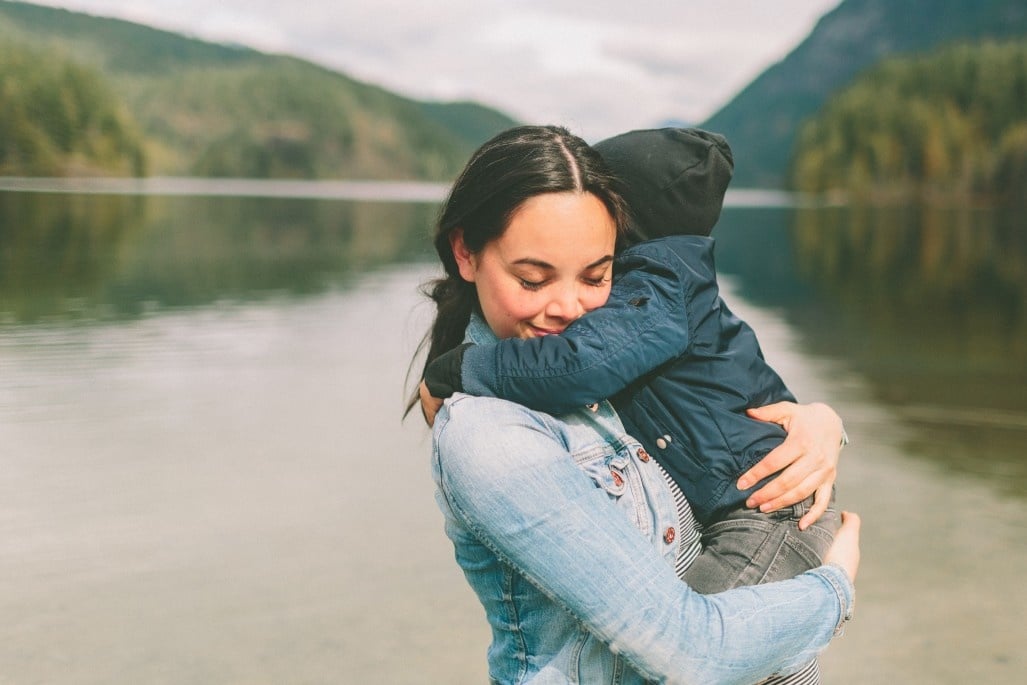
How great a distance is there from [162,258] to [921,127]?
102409 millimetres

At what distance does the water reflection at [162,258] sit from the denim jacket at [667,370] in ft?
7.70

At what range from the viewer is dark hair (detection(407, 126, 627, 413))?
186cm

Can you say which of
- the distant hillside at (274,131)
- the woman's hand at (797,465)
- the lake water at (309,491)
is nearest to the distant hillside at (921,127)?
the distant hillside at (274,131)

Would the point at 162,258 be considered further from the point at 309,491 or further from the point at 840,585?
the point at 840,585

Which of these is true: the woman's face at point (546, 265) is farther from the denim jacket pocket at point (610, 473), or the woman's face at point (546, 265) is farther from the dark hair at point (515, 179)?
the denim jacket pocket at point (610, 473)

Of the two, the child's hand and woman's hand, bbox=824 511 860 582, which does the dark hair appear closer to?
the child's hand

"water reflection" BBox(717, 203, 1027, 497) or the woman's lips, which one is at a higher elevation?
the woman's lips

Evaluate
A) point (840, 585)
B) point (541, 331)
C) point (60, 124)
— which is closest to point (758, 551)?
point (840, 585)

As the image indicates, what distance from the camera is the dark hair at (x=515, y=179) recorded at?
1856 millimetres

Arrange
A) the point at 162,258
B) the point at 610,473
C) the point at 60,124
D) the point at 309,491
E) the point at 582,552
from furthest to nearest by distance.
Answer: the point at 60,124 < the point at 162,258 < the point at 309,491 < the point at 610,473 < the point at 582,552

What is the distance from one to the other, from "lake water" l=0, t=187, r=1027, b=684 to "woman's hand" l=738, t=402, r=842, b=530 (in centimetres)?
136

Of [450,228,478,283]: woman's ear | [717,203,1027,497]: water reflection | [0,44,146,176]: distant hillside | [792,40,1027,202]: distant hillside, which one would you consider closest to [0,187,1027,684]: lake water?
[717,203,1027,497]: water reflection

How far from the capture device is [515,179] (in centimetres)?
185

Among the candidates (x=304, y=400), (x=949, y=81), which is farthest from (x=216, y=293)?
(x=949, y=81)
